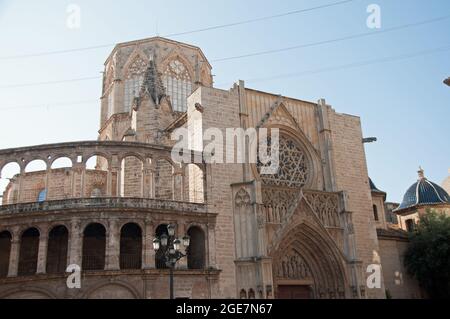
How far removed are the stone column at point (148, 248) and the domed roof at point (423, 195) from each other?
2112 centimetres

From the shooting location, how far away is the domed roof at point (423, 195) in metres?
31.6

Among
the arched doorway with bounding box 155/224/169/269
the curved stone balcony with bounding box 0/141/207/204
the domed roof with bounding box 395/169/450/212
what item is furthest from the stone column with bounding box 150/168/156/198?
the domed roof with bounding box 395/169/450/212

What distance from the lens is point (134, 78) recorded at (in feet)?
109

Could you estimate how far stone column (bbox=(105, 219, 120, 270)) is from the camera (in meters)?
17.2

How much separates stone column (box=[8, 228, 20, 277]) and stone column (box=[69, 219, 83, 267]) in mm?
2149

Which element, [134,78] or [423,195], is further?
[134,78]

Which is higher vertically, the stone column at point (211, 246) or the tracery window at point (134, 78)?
the tracery window at point (134, 78)

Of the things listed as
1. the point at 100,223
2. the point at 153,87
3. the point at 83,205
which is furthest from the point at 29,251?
the point at 153,87

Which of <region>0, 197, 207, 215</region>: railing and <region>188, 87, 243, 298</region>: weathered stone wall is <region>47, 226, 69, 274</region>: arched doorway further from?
<region>188, 87, 243, 298</region>: weathered stone wall

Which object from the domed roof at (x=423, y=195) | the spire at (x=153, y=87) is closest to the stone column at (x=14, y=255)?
the spire at (x=153, y=87)

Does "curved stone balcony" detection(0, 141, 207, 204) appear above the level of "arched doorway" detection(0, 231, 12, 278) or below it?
above

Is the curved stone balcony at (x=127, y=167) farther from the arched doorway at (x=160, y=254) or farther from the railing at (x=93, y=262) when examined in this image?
the railing at (x=93, y=262)

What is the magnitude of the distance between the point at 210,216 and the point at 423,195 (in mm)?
19276

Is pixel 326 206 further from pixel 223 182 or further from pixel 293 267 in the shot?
pixel 223 182
